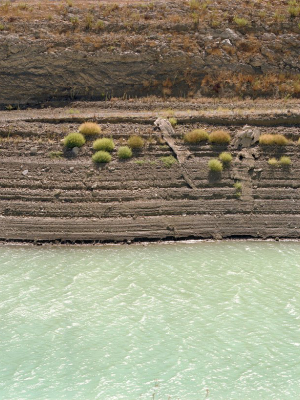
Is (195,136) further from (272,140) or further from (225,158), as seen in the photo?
(272,140)

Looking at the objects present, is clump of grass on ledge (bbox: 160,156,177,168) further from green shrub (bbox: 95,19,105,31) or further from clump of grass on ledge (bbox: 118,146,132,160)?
green shrub (bbox: 95,19,105,31)

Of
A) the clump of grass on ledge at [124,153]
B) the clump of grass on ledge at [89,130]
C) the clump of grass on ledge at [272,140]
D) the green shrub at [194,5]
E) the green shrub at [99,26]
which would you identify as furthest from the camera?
the green shrub at [194,5]

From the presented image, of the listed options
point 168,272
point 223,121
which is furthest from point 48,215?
point 223,121

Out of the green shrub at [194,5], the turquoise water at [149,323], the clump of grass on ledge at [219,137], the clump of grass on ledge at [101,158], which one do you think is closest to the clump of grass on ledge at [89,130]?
the clump of grass on ledge at [101,158]

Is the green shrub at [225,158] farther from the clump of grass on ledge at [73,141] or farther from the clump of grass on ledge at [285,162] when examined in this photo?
the clump of grass on ledge at [73,141]

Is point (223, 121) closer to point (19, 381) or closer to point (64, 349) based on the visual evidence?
point (64, 349)

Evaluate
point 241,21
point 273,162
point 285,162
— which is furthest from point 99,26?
point 285,162
